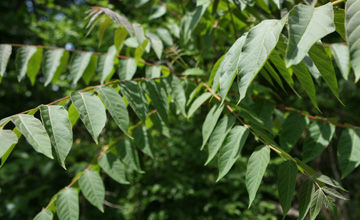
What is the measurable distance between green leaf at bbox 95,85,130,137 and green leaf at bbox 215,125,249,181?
34 centimetres

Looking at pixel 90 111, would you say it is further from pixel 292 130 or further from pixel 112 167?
pixel 292 130

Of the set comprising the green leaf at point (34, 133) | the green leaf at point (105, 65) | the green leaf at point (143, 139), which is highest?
the green leaf at point (34, 133)

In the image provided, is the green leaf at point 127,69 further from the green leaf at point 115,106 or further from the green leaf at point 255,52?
the green leaf at point 255,52

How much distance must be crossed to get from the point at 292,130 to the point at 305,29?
0.80 metres

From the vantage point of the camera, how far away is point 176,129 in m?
3.89

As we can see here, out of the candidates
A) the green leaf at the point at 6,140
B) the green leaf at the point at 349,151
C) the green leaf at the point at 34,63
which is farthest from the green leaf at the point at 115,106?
the green leaf at the point at 349,151

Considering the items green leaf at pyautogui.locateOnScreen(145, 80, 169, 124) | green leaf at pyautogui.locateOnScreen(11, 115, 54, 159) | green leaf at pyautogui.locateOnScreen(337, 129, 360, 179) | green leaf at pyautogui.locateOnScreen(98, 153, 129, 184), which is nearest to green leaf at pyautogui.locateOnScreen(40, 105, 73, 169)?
green leaf at pyautogui.locateOnScreen(11, 115, 54, 159)

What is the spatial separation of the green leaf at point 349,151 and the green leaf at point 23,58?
153 cm

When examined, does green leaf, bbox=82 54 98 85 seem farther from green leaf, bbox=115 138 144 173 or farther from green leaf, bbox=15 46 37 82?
green leaf, bbox=115 138 144 173

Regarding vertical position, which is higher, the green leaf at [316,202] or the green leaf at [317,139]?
the green leaf at [316,202]

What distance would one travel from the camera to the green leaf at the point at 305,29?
631mm

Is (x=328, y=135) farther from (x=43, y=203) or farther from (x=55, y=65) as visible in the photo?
(x=43, y=203)

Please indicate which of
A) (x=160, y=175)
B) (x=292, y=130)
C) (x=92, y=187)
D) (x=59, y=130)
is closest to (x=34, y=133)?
(x=59, y=130)

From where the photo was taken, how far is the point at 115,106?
1.05 metres
